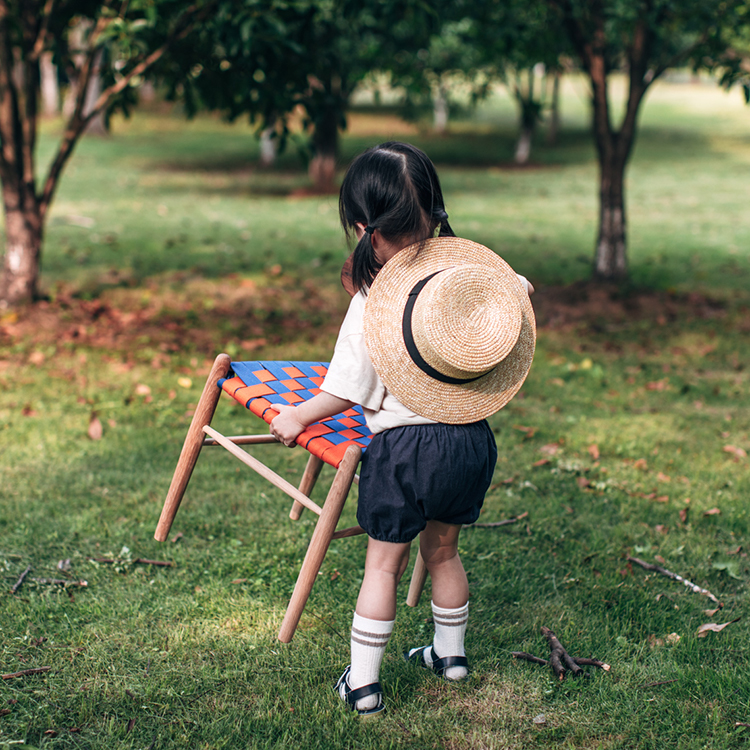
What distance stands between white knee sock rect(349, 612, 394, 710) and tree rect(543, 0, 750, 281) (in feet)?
17.1

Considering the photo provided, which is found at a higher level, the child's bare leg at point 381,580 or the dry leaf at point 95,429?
the child's bare leg at point 381,580

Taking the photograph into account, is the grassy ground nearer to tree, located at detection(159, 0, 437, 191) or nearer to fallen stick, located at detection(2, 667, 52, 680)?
fallen stick, located at detection(2, 667, 52, 680)

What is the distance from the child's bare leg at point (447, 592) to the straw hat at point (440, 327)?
400mm

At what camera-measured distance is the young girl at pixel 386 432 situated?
2061 mm

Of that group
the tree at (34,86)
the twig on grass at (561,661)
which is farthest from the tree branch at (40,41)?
the twig on grass at (561,661)

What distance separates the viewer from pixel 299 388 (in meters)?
2.72

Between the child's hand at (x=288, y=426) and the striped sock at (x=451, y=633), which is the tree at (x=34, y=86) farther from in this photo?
the striped sock at (x=451, y=633)

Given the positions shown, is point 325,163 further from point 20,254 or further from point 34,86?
point 20,254

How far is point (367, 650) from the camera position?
7.04ft

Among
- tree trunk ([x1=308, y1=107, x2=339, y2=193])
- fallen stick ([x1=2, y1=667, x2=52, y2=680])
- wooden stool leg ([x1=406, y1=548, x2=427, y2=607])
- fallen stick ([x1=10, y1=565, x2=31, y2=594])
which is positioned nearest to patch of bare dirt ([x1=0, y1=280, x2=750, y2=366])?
fallen stick ([x1=10, y1=565, x2=31, y2=594])

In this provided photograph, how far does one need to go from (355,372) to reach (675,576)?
5.26 feet

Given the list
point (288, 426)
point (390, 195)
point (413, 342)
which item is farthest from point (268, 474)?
point (390, 195)

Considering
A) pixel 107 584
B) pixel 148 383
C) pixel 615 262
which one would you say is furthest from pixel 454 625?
pixel 615 262

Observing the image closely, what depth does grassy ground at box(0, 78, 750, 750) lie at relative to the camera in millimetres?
2203
